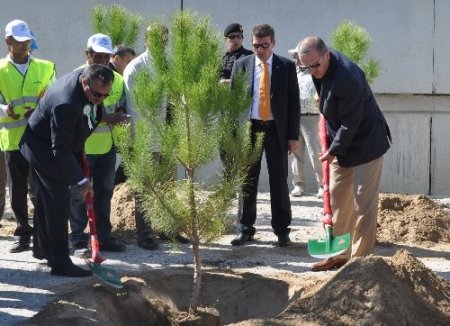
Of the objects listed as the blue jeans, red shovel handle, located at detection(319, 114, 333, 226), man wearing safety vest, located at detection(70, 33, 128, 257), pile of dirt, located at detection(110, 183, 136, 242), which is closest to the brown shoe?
red shovel handle, located at detection(319, 114, 333, 226)

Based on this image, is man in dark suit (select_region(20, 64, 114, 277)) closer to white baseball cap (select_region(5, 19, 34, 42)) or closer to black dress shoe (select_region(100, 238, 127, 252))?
black dress shoe (select_region(100, 238, 127, 252))

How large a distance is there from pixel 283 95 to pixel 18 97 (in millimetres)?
2236

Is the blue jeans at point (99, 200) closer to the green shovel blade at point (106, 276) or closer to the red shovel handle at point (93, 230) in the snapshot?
the red shovel handle at point (93, 230)

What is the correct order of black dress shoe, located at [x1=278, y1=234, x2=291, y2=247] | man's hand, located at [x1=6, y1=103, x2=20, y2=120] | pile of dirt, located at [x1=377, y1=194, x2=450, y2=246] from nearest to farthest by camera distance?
man's hand, located at [x1=6, y1=103, x2=20, y2=120] → black dress shoe, located at [x1=278, y1=234, x2=291, y2=247] → pile of dirt, located at [x1=377, y1=194, x2=450, y2=246]

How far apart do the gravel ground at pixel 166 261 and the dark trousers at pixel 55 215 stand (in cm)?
17

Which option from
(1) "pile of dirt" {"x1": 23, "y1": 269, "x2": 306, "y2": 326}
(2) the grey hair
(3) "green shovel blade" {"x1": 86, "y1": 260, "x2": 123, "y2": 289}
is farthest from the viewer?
(2) the grey hair

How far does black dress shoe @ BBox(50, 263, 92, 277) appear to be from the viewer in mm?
7652

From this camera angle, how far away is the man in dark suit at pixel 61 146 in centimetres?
713

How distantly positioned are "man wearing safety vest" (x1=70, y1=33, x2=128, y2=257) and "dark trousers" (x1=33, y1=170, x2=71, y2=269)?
0.59 metres

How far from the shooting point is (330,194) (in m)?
7.94

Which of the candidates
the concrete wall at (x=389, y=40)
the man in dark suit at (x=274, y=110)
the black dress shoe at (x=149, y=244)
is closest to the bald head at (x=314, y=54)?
the man in dark suit at (x=274, y=110)

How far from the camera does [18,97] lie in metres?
8.44

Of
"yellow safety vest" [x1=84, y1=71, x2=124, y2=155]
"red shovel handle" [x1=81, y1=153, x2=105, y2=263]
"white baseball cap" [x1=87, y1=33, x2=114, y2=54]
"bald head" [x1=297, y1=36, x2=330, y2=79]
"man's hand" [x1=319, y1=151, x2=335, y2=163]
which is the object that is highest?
"white baseball cap" [x1=87, y1=33, x2=114, y2=54]

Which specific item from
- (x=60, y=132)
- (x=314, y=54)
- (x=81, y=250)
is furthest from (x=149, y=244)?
(x=314, y=54)
